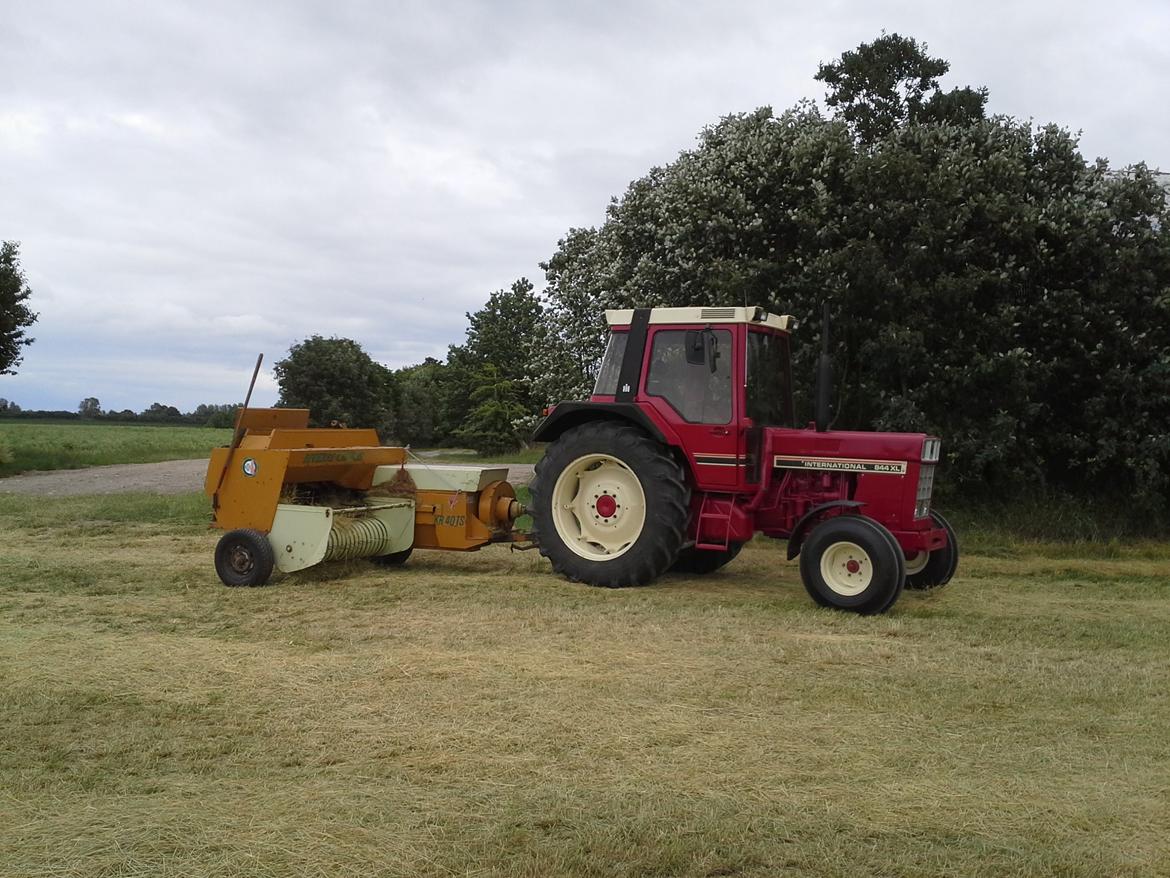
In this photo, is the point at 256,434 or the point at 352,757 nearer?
the point at 352,757

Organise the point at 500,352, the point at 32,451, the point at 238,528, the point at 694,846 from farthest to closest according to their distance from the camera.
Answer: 1. the point at 500,352
2. the point at 32,451
3. the point at 238,528
4. the point at 694,846

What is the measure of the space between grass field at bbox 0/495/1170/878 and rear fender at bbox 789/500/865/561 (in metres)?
0.47

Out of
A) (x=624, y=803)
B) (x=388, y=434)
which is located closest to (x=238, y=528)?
(x=624, y=803)

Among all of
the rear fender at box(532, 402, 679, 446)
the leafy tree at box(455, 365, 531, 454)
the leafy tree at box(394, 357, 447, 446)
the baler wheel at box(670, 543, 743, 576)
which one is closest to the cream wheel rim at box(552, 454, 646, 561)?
the rear fender at box(532, 402, 679, 446)

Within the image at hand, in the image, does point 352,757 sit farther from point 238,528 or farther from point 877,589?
point 238,528

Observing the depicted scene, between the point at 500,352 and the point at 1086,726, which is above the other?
the point at 500,352

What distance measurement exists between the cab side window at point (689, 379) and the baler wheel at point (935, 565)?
194cm

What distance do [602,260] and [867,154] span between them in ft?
15.3

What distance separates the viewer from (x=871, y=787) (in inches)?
163

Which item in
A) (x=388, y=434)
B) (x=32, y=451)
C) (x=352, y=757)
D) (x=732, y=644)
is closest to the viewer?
(x=352, y=757)

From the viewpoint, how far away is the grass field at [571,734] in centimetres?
356

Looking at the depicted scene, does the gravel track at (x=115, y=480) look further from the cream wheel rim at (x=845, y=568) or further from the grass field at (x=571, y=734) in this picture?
the grass field at (x=571, y=734)

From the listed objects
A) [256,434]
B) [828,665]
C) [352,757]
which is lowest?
[352,757]

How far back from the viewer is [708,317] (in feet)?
28.7
